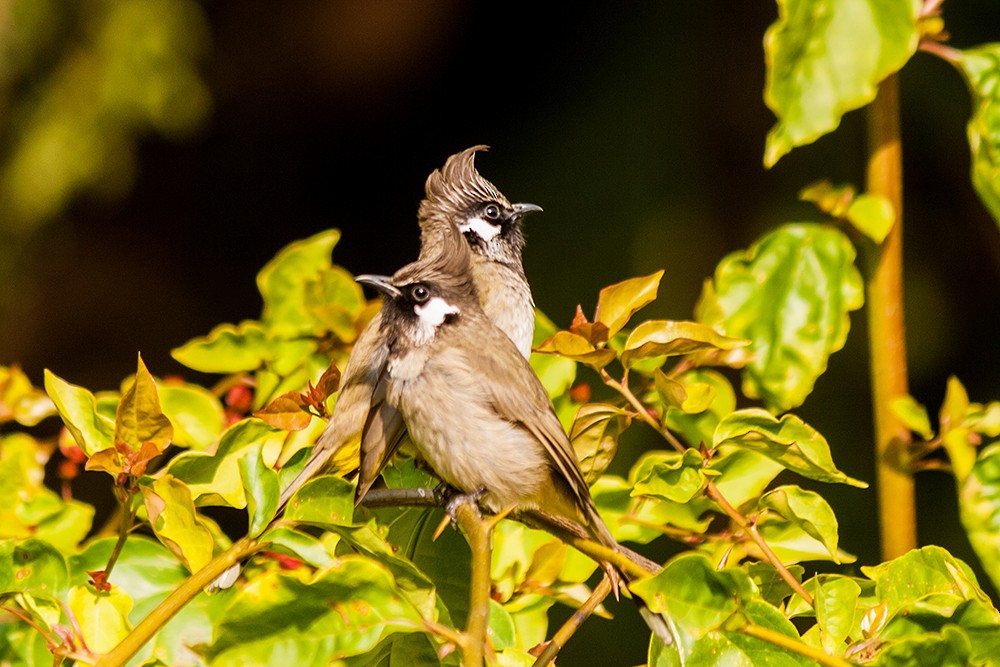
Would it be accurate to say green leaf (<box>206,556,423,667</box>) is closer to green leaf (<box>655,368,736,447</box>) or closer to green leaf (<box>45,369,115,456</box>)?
green leaf (<box>45,369,115,456</box>)

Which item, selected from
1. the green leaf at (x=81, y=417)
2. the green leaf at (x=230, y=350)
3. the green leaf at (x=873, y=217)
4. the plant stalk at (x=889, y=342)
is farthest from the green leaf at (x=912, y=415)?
the green leaf at (x=81, y=417)

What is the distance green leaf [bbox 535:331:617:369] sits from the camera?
1.25 m

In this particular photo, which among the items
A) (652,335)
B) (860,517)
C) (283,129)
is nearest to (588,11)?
(283,129)

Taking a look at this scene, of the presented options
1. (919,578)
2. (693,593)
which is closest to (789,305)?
(919,578)

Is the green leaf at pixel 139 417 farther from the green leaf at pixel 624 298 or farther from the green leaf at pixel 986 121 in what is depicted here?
the green leaf at pixel 986 121

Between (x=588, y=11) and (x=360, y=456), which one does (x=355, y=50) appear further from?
(x=360, y=456)

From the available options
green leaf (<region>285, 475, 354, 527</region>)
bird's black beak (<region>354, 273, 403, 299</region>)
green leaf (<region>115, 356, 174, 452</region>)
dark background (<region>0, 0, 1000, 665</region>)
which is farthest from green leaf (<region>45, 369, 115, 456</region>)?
dark background (<region>0, 0, 1000, 665</region>)

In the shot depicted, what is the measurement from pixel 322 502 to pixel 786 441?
0.46 m

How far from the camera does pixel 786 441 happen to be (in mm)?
1163

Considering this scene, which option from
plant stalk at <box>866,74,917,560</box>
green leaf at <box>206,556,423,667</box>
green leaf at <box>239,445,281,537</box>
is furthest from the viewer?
plant stalk at <box>866,74,917,560</box>

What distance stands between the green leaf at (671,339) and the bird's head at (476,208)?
92 cm

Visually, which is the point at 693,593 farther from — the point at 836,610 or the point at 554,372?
the point at 554,372

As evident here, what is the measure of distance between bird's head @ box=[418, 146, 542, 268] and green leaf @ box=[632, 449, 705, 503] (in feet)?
3.53

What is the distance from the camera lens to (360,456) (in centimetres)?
140
